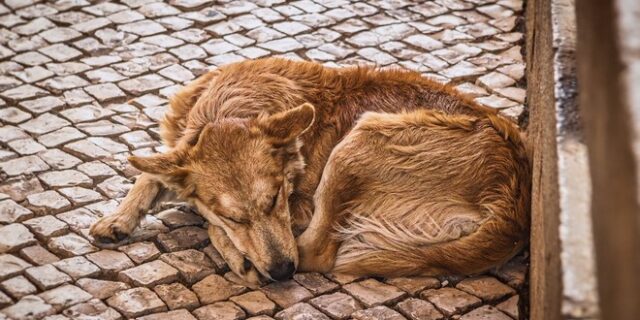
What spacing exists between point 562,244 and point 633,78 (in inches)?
29.3

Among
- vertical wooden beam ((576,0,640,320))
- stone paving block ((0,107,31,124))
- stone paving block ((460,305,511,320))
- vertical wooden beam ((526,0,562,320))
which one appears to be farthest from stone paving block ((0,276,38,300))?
vertical wooden beam ((576,0,640,320))

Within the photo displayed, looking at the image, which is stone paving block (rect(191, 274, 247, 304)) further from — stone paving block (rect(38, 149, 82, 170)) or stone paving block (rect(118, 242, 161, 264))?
stone paving block (rect(38, 149, 82, 170))

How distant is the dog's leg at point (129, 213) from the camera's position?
562 centimetres

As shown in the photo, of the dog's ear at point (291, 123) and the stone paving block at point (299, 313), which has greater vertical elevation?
the dog's ear at point (291, 123)

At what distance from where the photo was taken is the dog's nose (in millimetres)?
5195

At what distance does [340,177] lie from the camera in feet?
17.8

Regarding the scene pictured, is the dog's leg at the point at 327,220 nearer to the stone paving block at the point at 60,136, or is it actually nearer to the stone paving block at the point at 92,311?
the stone paving block at the point at 92,311

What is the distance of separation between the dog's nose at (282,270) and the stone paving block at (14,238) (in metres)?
1.51

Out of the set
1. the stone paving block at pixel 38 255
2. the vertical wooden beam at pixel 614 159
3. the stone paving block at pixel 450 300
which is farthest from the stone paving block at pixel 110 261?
the vertical wooden beam at pixel 614 159

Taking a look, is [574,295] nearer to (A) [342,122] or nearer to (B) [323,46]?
(A) [342,122]

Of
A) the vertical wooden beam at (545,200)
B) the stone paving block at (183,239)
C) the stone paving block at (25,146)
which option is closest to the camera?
the vertical wooden beam at (545,200)

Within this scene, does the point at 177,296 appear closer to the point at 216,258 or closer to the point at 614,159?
the point at 216,258

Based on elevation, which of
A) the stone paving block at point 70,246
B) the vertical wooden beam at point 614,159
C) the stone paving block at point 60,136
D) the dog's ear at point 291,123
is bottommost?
the stone paving block at point 70,246

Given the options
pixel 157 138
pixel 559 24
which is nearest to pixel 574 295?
pixel 559 24
